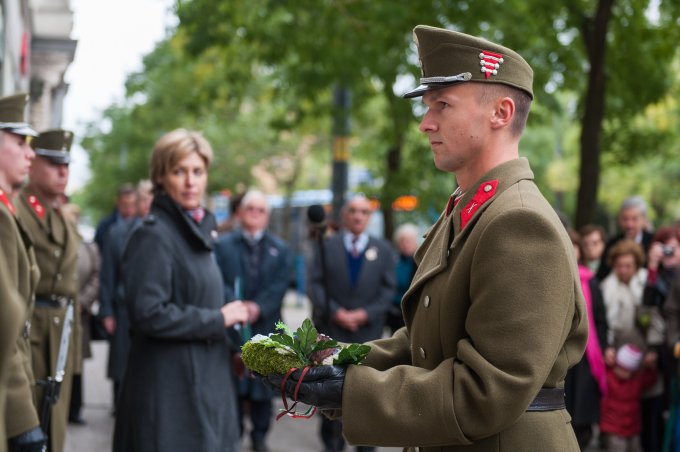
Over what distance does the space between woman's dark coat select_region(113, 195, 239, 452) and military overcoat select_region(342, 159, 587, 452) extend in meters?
2.15

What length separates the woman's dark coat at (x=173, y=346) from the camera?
4.88 m

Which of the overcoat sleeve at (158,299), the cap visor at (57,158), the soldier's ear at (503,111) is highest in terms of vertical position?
the soldier's ear at (503,111)

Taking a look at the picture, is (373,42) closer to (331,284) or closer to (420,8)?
(420,8)

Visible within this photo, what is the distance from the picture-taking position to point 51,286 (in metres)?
6.20

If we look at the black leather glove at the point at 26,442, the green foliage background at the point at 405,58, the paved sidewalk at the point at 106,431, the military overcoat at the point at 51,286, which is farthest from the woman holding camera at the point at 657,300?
the black leather glove at the point at 26,442

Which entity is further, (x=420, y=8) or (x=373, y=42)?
(x=373, y=42)

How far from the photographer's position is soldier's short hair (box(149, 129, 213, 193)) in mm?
5352

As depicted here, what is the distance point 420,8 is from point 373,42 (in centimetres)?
114

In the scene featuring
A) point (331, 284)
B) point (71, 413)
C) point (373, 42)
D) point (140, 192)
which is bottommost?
point (71, 413)

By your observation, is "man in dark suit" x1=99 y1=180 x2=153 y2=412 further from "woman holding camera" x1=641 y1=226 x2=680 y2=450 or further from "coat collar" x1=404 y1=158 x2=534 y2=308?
"coat collar" x1=404 y1=158 x2=534 y2=308

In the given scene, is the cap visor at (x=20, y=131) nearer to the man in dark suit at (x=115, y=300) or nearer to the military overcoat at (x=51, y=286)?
the military overcoat at (x=51, y=286)

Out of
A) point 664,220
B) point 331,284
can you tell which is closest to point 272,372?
point 331,284

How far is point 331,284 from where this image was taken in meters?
9.21

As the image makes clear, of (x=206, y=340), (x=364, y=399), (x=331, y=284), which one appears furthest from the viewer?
(x=331, y=284)
